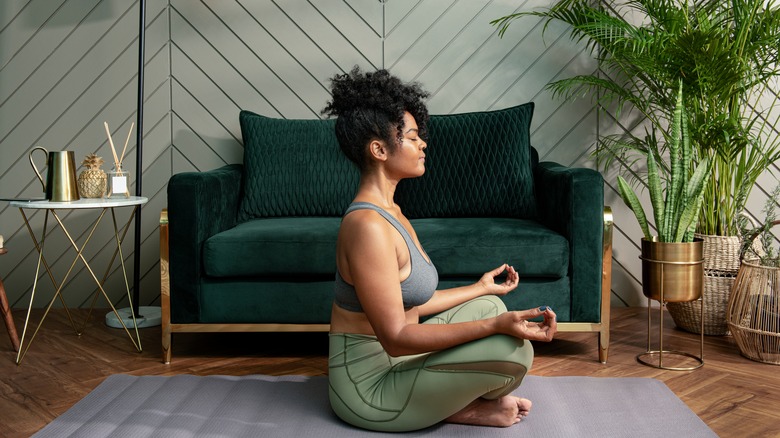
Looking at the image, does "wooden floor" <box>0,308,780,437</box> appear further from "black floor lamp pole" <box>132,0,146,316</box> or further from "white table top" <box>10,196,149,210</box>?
"white table top" <box>10,196,149,210</box>

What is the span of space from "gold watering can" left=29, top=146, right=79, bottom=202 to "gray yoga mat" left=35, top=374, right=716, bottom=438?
30.2 inches

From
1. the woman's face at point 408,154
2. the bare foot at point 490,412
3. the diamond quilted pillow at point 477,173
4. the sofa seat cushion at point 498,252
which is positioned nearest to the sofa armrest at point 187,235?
the sofa seat cushion at point 498,252

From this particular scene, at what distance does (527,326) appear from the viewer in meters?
1.69

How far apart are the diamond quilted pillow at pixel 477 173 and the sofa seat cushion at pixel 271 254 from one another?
65cm

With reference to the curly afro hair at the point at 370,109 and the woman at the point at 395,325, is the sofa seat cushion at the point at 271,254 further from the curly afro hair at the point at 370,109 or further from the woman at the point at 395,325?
the curly afro hair at the point at 370,109

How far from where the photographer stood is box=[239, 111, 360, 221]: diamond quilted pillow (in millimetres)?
3209

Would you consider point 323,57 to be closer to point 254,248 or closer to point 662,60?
point 254,248

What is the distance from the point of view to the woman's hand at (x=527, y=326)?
1.64m

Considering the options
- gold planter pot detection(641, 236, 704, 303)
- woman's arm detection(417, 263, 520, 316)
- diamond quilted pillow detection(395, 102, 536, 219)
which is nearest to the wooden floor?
gold planter pot detection(641, 236, 704, 303)

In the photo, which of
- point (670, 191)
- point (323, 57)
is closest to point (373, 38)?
point (323, 57)

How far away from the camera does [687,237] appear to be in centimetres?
264

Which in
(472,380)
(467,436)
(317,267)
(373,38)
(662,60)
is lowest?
(467,436)

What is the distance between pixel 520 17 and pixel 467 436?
231 centimetres

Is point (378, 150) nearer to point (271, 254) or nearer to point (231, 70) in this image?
point (271, 254)
